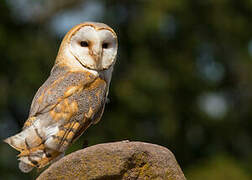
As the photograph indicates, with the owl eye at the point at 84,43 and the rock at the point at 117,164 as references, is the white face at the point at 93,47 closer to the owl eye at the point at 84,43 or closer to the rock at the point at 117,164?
the owl eye at the point at 84,43

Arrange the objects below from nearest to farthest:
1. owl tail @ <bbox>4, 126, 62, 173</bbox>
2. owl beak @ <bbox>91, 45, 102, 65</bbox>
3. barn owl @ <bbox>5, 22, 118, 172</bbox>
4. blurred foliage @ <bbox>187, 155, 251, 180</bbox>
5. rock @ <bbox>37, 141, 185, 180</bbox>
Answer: rock @ <bbox>37, 141, 185, 180</bbox>
owl tail @ <bbox>4, 126, 62, 173</bbox>
barn owl @ <bbox>5, 22, 118, 172</bbox>
owl beak @ <bbox>91, 45, 102, 65</bbox>
blurred foliage @ <bbox>187, 155, 251, 180</bbox>

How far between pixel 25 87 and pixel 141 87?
222cm

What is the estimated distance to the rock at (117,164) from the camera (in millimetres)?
3545

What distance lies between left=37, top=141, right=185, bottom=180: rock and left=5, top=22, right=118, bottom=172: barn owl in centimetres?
69

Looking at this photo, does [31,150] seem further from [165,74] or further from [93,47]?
[165,74]

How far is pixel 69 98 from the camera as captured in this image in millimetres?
4746

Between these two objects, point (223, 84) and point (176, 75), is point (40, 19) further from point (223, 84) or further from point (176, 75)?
point (223, 84)

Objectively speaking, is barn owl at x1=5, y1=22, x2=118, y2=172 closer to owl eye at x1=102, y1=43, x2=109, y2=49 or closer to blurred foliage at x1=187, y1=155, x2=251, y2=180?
owl eye at x1=102, y1=43, x2=109, y2=49

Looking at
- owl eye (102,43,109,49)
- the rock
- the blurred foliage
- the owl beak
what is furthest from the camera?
the blurred foliage

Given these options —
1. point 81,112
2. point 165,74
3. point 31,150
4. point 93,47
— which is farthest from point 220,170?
point 31,150

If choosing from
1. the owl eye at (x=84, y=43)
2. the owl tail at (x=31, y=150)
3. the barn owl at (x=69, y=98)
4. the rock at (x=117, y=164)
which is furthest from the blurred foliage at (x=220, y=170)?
the rock at (x=117, y=164)

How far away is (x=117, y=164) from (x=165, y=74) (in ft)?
28.8

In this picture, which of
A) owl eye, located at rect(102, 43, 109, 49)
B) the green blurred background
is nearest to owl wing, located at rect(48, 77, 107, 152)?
owl eye, located at rect(102, 43, 109, 49)

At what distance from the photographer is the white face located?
4945mm
